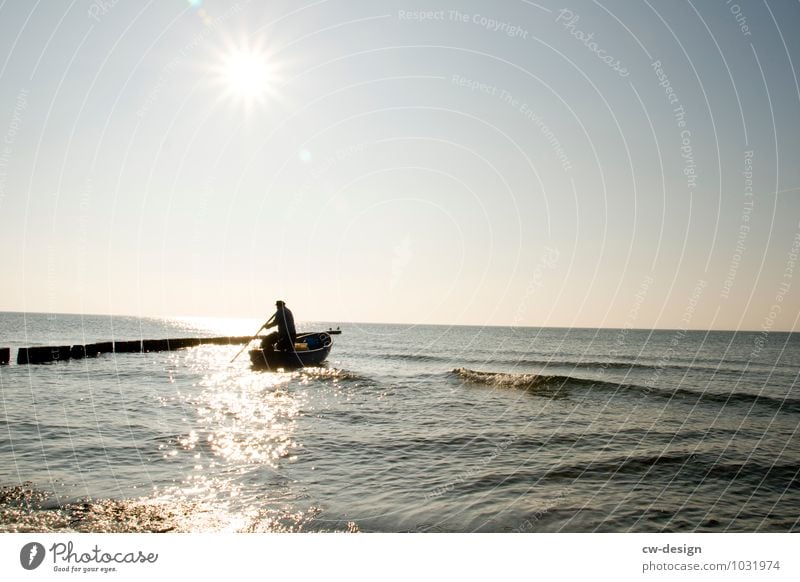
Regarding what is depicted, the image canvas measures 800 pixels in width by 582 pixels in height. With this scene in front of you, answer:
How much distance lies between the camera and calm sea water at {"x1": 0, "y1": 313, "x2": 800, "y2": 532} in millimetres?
9328

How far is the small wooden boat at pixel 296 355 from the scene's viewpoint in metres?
35.1

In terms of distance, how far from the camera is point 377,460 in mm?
13266

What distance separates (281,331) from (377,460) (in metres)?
22.5

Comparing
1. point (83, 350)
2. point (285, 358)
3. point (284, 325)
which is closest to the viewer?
point (284, 325)

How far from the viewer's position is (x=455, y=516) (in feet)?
30.7

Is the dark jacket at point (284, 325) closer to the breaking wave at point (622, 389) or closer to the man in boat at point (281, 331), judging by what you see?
the man in boat at point (281, 331)

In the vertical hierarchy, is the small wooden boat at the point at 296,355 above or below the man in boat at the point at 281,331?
below

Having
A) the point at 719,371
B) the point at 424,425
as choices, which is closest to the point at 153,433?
the point at 424,425
